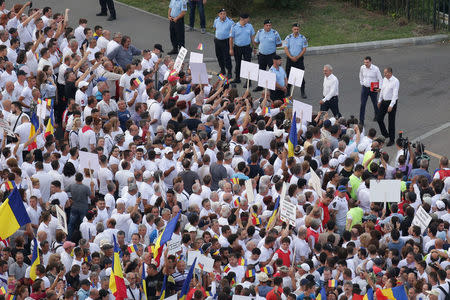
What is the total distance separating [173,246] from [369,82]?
8465mm

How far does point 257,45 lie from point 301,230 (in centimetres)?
1017

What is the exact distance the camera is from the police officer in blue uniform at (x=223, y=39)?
78.8 ft

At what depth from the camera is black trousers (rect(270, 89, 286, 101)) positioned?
22.6 m

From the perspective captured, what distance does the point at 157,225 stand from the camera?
15859 millimetres

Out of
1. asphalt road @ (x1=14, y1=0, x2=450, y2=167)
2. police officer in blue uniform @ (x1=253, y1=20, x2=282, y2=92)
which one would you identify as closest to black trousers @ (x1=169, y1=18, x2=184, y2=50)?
asphalt road @ (x1=14, y1=0, x2=450, y2=167)

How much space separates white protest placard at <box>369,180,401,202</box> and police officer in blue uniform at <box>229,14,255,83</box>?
8.58m

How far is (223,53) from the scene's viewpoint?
79.9ft

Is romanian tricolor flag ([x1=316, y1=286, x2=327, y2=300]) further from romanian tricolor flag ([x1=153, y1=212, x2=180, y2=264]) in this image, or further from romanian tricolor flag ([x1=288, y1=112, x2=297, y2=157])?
romanian tricolor flag ([x1=288, y1=112, x2=297, y2=157])

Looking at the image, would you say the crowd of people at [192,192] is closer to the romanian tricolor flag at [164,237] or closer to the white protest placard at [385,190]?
the romanian tricolor flag at [164,237]

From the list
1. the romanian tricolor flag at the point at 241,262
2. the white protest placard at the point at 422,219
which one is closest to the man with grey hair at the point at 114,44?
the romanian tricolor flag at the point at 241,262

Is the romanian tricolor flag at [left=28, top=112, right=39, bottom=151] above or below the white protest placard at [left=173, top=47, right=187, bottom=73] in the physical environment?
below

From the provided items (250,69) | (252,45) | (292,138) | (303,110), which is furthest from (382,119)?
(252,45)

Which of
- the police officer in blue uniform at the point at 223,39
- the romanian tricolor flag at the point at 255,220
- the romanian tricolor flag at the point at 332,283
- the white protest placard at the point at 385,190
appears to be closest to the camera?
the romanian tricolor flag at the point at 332,283

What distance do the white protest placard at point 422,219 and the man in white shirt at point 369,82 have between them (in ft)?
21.8
